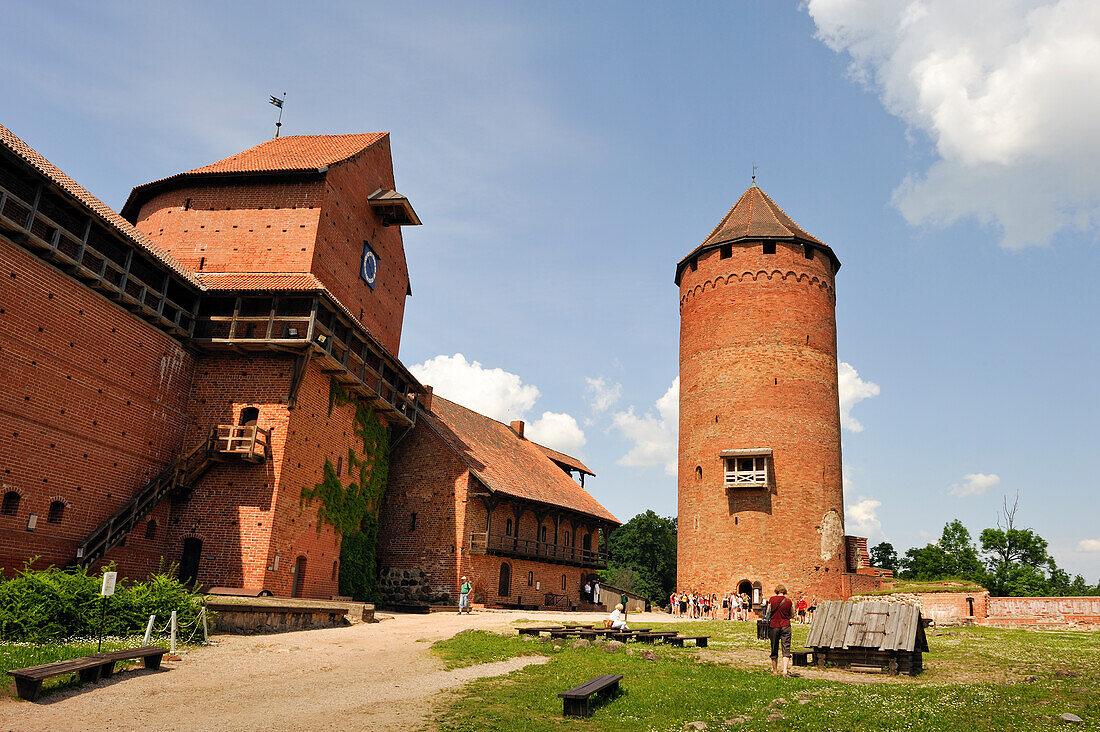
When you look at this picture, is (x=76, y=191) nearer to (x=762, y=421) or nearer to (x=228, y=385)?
(x=228, y=385)

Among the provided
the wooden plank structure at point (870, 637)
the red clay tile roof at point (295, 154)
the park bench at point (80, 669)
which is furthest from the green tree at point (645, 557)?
the park bench at point (80, 669)

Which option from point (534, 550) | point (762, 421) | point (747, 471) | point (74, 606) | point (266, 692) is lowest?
point (266, 692)

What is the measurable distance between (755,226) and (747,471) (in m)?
13.1

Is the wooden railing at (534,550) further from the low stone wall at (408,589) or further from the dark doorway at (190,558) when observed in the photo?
the dark doorway at (190,558)

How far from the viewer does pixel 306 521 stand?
23672 millimetres

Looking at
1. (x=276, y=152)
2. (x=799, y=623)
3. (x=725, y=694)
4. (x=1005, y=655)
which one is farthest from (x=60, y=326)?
(x=799, y=623)

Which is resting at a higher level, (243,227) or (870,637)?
(243,227)

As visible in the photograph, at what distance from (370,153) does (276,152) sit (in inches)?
141

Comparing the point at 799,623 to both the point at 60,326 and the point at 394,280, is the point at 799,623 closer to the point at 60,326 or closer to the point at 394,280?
the point at 394,280

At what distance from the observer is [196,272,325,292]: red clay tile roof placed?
22419 millimetres

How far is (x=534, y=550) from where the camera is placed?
34281 millimetres

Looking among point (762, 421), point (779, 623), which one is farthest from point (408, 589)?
point (779, 623)

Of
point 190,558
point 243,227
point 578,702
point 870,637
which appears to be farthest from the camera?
point 243,227

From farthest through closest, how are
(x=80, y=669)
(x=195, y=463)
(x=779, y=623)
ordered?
(x=195, y=463)
(x=779, y=623)
(x=80, y=669)
